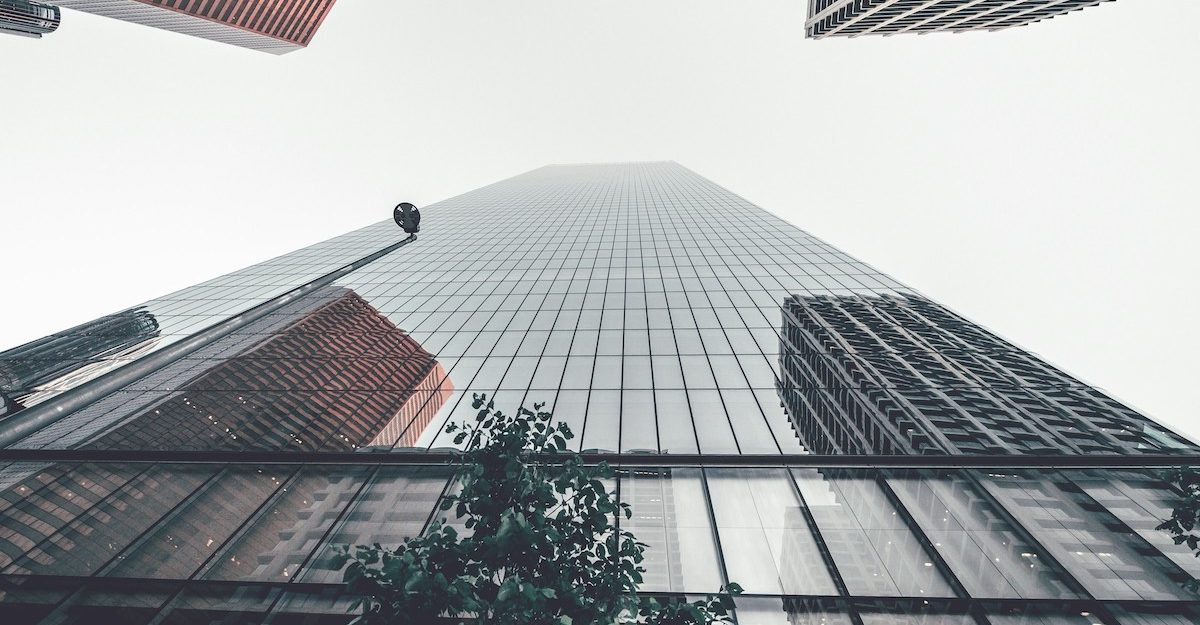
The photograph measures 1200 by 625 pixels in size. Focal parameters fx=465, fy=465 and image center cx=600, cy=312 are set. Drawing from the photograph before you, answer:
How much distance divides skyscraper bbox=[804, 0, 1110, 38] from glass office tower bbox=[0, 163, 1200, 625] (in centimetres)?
5629

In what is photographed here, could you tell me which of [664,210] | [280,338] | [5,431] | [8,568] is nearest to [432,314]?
[280,338]

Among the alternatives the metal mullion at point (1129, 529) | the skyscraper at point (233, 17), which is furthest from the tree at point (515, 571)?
the skyscraper at point (233, 17)

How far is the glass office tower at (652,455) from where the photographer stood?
9250mm

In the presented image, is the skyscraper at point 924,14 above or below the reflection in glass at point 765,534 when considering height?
above

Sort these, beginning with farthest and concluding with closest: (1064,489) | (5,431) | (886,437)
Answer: (886,437) < (1064,489) < (5,431)

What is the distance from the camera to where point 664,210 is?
49.9 m

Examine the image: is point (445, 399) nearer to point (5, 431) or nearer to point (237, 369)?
point (237, 369)

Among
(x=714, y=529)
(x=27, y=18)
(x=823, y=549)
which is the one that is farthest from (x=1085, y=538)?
(x=27, y=18)

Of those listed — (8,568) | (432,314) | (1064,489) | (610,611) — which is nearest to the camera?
(610,611)

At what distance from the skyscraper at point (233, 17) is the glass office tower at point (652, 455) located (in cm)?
9577

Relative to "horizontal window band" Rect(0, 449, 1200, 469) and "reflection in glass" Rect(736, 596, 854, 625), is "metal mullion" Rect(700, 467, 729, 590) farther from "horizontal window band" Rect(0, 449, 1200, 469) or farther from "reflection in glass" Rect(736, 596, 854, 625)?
"reflection in glass" Rect(736, 596, 854, 625)

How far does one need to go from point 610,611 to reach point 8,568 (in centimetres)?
1373

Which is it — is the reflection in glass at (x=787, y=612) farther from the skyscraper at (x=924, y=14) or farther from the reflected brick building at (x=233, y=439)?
the skyscraper at (x=924, y=14)

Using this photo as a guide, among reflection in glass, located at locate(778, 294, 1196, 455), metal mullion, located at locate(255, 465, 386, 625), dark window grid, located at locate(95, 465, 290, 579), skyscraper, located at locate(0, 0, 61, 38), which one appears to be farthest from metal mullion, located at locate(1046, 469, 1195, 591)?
skyscraper, located at locate(0, 0, 61, 38)
